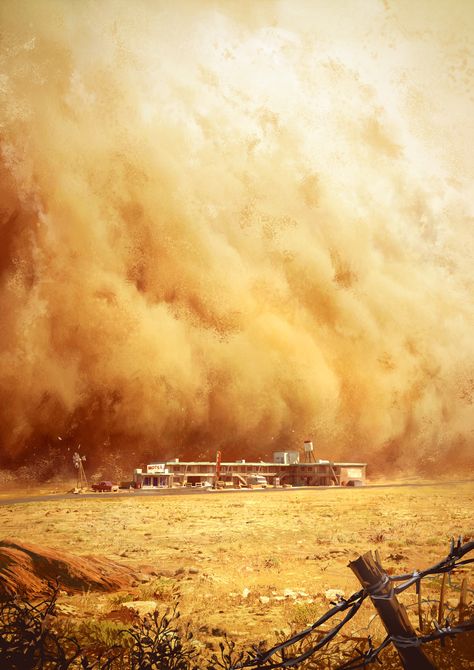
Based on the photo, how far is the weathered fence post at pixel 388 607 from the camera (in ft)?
8.86

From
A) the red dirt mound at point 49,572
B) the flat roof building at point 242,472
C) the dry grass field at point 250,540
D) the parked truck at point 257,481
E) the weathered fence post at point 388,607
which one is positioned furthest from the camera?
the parked truck at point 257,481

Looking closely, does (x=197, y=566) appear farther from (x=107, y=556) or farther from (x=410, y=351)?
(x=410, y=351)

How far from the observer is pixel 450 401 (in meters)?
10.8

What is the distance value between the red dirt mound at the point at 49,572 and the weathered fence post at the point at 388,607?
408cm

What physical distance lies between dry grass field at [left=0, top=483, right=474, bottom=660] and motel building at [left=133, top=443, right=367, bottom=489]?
0.58 meters

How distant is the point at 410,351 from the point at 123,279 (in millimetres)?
6675

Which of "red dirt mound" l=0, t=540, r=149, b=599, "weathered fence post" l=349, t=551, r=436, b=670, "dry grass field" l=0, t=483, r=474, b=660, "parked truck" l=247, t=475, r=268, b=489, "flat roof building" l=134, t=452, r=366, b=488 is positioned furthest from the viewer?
"parked truck" l=247, t=475, r=268, b=489

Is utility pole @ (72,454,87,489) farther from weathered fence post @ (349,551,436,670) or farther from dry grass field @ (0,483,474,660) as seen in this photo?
weathered fence post @ (349,551,436,670)

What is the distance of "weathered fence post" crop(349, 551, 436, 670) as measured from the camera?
8.86ft

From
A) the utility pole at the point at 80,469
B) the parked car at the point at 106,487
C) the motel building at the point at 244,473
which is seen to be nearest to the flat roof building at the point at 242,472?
the motel building at the point at 244,473

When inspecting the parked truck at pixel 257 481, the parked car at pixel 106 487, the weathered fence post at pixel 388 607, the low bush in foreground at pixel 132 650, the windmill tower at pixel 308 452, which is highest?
the windmill tower at pixel 308 452

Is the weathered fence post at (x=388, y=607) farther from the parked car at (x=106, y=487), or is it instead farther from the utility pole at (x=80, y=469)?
the utility pole at (x=80, y=469)

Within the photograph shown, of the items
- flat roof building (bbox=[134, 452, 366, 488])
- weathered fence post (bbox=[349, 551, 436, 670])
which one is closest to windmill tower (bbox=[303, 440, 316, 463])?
flat roof building (bbox=[134, 452, 366, 488])

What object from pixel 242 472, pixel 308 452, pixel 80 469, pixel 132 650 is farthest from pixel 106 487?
pixel 132 650
